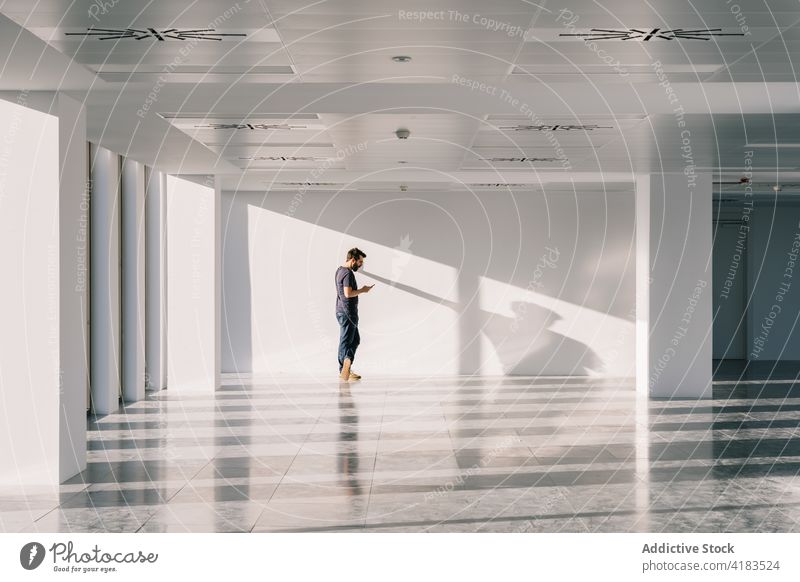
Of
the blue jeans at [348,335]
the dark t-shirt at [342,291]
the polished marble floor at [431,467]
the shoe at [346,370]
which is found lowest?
the polished marble floor at [431,467]

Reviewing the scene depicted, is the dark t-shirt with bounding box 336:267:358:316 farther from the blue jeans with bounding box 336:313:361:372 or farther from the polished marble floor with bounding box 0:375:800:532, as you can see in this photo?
the polished marble floor with bounding box 0:375:800:532

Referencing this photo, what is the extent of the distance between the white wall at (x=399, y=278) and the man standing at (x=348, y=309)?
4.72ft


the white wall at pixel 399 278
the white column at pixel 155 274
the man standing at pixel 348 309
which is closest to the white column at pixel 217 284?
the white column at pixel 155 274

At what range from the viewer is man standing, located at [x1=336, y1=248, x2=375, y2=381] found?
1744cm

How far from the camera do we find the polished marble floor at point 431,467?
7078mm

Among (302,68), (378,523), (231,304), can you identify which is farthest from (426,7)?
(231,304)

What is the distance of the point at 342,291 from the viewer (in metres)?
17.7

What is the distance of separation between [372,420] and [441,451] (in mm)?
2612

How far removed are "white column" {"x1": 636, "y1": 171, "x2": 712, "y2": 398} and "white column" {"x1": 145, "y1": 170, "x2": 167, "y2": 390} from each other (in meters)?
7.68

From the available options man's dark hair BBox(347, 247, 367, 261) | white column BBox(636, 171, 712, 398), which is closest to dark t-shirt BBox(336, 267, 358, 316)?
man's dark hair BBox(347, 247, 367, 261)

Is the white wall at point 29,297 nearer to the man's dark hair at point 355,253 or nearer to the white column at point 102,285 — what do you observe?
the white column at point 102,285

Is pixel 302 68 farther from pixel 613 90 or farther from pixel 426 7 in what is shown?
pixel 613 90

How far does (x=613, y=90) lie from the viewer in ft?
30.0

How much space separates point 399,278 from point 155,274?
517 cm
